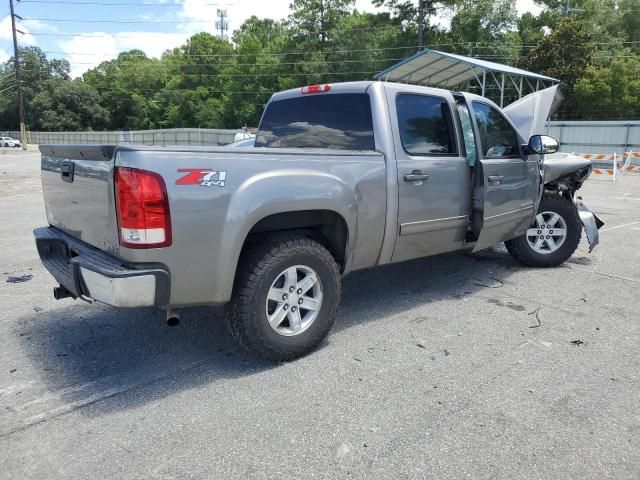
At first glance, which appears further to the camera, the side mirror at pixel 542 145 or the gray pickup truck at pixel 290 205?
the side mirror at pixel 542 145

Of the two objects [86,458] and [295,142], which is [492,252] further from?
[86,458]

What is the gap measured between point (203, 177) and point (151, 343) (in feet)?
5.20

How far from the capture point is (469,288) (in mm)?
5160

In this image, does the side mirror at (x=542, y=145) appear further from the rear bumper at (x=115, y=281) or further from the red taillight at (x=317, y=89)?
the rear bumper at (x=115, y=281)

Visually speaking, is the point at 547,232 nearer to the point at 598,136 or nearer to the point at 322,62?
the point at 598,136

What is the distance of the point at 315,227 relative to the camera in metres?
3.84

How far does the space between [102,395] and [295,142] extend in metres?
2.51

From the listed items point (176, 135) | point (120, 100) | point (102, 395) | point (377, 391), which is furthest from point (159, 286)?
point (120, 100)

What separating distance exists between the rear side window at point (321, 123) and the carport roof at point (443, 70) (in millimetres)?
14553

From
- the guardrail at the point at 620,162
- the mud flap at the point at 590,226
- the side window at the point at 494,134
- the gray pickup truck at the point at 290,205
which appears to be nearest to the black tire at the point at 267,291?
the gray pickup truck at the point at 290,205

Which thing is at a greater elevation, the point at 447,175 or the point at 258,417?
the point at 447,175

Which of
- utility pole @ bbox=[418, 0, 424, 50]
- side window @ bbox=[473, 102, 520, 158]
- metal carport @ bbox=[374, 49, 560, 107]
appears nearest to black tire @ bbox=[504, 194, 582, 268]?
side window @ bbox=[473, 102, 520, 158]

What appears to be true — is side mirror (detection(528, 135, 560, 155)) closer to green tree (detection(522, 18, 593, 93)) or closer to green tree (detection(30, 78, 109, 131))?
green tree (detection(522, 18, 593, 93))

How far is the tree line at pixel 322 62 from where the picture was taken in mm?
35281
